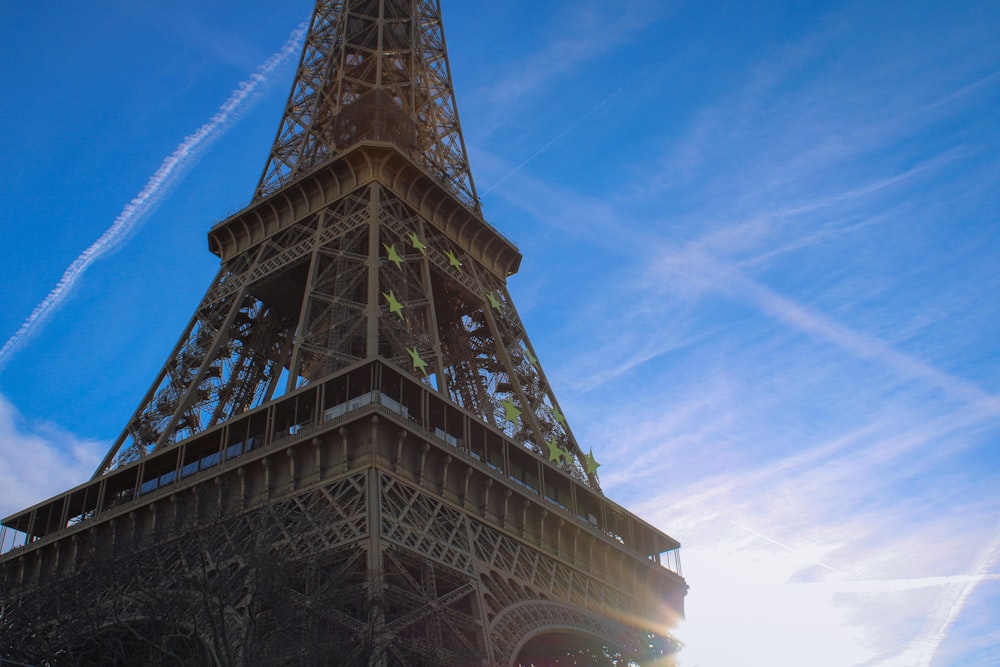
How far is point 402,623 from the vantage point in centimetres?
2688

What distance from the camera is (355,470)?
102 feet

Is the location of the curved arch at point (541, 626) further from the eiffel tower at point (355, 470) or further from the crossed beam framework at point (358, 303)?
the crossed beam framework at point (358, 303)

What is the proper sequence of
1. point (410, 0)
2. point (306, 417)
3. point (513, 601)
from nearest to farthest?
point (513, 601), point (306, 417), point (410, 0)

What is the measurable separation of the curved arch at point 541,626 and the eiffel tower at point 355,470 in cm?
12

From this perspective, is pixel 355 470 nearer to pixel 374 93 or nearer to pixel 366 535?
pixel 366 535

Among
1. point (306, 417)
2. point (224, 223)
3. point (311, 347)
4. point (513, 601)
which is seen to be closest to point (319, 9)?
point (224, 223)

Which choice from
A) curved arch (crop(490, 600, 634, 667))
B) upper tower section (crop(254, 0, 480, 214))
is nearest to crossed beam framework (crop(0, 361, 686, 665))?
curved arch (crop(490, 600, 634, 667))

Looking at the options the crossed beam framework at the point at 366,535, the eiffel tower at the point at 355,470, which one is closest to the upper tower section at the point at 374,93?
the eiffel tower at the point at 355,470

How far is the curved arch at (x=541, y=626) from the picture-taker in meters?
30.2

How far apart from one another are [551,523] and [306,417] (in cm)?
1008

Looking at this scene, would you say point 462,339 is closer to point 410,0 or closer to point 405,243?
point 405,243

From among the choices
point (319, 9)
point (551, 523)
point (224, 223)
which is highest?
point (319, 9)

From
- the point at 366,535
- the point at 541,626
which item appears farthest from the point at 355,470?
the point at 541,626

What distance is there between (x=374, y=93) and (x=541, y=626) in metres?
29.5
